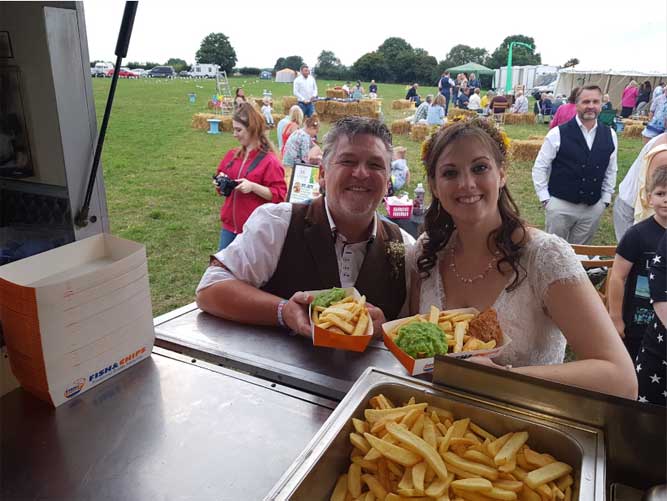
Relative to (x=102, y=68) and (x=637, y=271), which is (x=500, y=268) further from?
(x=102, y=68)

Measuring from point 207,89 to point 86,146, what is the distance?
2809 centimetres

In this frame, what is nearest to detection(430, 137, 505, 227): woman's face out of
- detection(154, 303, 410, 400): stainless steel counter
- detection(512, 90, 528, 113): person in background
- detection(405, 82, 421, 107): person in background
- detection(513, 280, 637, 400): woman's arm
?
detection(513, 280, 637, 400): woman's arm

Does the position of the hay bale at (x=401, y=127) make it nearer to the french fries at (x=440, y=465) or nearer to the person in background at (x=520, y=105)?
the person in background at (x=520, y=105)

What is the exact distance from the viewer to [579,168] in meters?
5.06

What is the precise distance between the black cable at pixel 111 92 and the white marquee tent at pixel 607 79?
24230mm

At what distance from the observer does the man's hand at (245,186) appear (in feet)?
15.3

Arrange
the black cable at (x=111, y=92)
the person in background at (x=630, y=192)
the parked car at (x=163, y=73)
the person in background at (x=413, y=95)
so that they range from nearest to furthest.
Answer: the black cable at (x=111, y=92) < the person in background at (x=630, y=192) < the person in background at (x=413, y=95) < the parked car at (x=163, y=73)

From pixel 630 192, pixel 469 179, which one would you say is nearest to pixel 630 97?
pixel 630 192

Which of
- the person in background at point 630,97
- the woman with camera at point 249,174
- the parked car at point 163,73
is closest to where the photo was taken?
the woman with camera at point 249,174

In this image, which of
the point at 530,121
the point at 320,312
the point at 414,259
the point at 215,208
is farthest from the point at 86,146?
the point at 530,121

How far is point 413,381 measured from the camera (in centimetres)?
137

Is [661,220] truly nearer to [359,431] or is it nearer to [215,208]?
[359,431]

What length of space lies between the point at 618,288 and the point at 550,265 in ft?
5.09

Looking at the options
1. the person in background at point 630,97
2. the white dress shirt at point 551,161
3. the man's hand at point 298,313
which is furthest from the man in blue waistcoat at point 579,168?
the person in background at point 630,97
